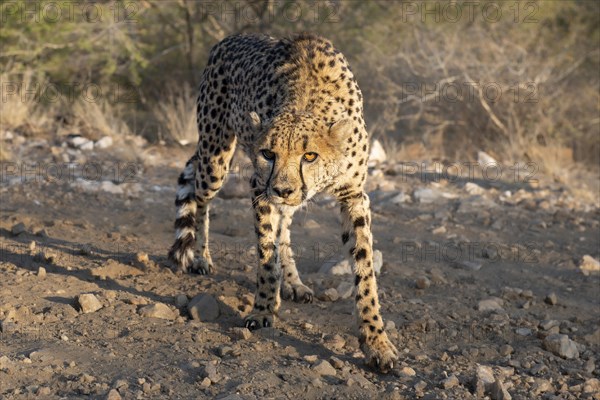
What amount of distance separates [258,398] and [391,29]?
894 centimetres

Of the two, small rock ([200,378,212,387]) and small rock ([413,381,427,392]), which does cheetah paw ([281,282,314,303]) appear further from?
small rock ([200,378,212,387])

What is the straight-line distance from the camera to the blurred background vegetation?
391 inches

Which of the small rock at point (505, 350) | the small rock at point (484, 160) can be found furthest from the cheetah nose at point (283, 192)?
the small rock at point (484, 160)

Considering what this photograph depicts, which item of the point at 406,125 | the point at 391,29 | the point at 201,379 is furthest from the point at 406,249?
the point at 391,29

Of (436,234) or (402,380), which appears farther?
(436,234)

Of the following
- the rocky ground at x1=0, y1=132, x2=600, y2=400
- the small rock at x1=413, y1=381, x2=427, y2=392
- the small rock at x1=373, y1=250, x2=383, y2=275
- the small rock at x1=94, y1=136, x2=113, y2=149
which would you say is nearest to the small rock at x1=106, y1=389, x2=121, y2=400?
the rocky ground at x1=0, y1=132, x2=600, y2=400

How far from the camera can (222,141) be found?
5.34 meters

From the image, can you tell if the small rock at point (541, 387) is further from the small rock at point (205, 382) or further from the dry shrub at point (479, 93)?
the dry shrub at point (479, 93)

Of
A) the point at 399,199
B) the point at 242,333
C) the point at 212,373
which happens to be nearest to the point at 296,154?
the point at 242,333

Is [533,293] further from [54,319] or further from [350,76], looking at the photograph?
[54,319]

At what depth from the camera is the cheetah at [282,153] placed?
407cm

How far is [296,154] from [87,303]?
1.38 m

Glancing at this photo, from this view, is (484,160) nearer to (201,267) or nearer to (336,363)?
(201,267)

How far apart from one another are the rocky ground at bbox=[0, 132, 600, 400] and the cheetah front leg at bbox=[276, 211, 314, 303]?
0.07 metres
